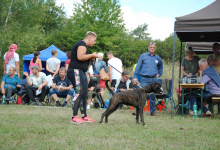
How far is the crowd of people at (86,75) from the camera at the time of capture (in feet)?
16.5

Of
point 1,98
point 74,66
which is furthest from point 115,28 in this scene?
point 74,66

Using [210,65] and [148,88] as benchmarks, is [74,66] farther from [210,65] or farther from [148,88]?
[210,65]

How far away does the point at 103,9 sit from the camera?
1038 inches

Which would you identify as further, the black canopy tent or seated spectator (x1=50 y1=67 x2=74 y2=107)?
seated spectator (x1=50 y1=67 x2=74 y2=107)

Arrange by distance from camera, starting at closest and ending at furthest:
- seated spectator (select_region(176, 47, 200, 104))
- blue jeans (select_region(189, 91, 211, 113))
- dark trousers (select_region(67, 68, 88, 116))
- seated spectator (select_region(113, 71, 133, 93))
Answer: dark trousers (select_region(67, 68, 88, 116)) → blue jeans (select_region(189, 91, 211, 113)) → seated spectator (select_region(176, 47, 200, 104)) → seated spectator (select_region(113, 71, 133, 93))

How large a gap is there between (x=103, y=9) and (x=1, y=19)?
1023 centimetres

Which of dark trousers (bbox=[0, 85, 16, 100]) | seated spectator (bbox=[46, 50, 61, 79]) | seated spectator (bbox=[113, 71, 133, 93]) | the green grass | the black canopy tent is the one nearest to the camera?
the green grass

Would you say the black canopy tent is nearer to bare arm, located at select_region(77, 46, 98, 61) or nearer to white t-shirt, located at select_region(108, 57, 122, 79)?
bare arm, located at select_region(77, 46, 98, 61)

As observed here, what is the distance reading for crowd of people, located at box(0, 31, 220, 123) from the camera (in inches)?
198

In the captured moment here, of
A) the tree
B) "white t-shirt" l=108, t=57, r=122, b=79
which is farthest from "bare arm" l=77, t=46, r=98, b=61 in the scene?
the tree

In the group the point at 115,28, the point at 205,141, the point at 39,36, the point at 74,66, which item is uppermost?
the point at 115,28

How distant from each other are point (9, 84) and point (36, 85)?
918 mm

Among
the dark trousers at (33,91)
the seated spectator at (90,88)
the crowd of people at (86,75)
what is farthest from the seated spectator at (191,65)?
the dark trousers at (33,91)

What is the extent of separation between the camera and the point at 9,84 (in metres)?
9.16
